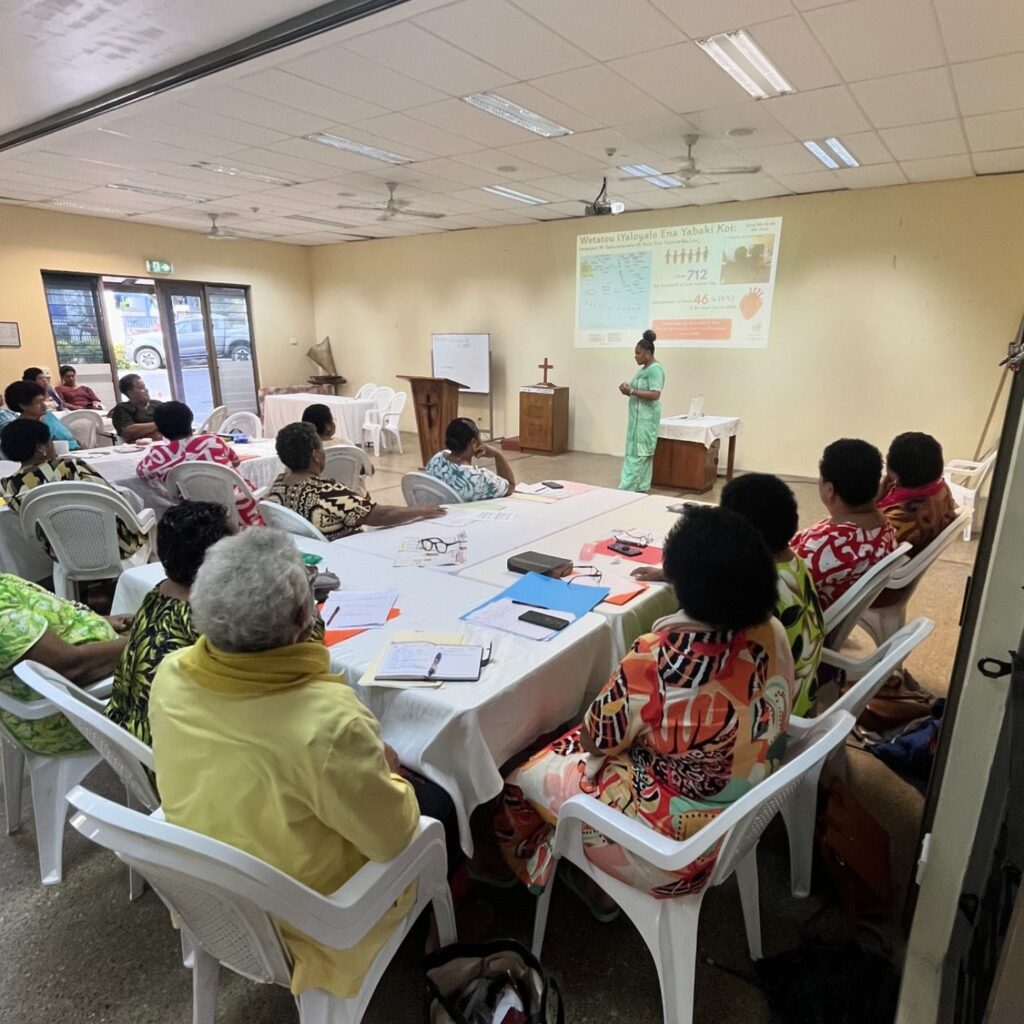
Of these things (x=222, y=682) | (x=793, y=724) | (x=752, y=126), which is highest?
(x=752, y=126)

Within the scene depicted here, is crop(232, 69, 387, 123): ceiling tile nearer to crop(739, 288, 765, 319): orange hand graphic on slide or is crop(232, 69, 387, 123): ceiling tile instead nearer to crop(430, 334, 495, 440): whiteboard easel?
crop(739, 288, 765, 319): orange hand graphic on slide

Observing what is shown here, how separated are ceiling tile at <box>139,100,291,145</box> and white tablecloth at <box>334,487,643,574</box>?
315 centimetres

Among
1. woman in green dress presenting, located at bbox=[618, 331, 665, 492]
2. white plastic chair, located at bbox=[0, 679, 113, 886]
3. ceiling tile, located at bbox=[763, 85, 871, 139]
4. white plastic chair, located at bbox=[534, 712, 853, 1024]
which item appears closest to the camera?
white plastic chair, located at bbox=[534, 712, 853, 1024]

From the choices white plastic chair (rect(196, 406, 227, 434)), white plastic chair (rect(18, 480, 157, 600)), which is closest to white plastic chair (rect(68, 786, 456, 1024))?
white plastic chair (rect(18, 480, 157, 600))

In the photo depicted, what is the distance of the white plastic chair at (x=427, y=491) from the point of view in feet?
10.0

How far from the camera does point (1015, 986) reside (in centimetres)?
68

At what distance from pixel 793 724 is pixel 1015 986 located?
0.89 m

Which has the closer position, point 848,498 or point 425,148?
point 848,498

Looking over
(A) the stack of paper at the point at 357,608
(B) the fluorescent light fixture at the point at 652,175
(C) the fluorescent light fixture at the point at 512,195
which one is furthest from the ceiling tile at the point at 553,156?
(A) the stack of paper at the point at 357,608

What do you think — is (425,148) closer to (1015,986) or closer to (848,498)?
(848,498)

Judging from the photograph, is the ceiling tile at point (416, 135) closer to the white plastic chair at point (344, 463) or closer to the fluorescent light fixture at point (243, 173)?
the fluorescent light fixture at point (243, 173)

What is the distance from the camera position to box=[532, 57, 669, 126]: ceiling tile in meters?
3.38

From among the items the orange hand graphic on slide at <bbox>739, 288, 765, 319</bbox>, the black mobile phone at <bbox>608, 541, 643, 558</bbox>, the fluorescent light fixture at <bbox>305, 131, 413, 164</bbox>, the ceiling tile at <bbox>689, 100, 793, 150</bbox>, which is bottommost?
the black mobile phone at <bbox>608, 541, 643, 558</bbox>

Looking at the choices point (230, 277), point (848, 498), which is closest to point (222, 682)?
point (848, 498)
